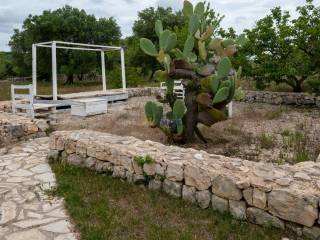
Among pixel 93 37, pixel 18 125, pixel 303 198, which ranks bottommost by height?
pixel 303 198

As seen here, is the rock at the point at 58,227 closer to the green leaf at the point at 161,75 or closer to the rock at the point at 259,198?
the rock at the point at 259,198

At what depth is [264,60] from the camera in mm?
11711

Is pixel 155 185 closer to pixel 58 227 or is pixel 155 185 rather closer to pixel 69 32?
pixel 58 227

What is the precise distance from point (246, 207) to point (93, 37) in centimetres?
2395

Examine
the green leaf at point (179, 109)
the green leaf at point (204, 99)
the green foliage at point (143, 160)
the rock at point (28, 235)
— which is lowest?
the rock at point (28, 235)

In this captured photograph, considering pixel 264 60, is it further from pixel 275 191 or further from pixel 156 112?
pixel 275 191

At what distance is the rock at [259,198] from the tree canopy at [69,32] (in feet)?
72.7

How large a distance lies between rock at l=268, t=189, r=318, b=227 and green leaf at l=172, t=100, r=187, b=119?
308 centimetres

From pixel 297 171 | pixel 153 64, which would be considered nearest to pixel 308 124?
pixel 297 171

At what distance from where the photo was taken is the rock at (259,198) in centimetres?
331

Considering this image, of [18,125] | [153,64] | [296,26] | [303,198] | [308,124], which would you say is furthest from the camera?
[153,64]

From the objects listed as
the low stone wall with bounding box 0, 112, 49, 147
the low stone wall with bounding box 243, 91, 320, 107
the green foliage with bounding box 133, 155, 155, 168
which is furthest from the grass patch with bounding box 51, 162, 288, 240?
the low stone wall with bounding box 243, 91, 320, 107

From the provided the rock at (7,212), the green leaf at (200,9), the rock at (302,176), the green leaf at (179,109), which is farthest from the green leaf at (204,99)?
the rock at (7,212)

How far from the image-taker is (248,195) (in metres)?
3.42
